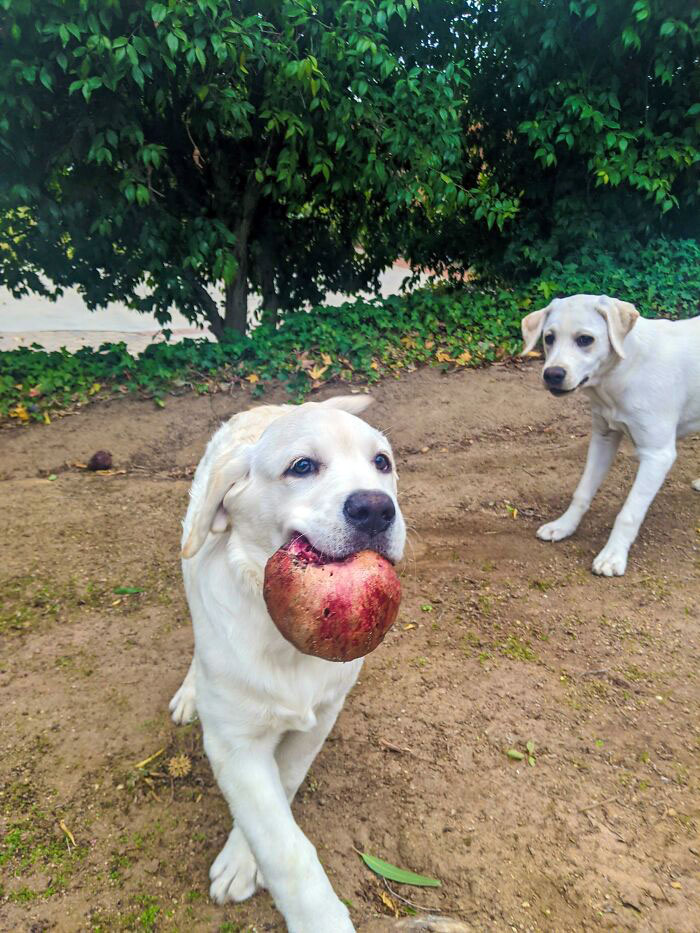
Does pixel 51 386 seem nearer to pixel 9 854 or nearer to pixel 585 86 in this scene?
pixel 9 854

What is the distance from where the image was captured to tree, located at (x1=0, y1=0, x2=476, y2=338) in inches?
210

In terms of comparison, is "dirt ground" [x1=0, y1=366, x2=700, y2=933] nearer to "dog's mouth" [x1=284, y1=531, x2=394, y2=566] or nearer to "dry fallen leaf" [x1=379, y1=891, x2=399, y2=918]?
"dry fallen leaf" [x1=379, y1=891, x2=399, y2=918]

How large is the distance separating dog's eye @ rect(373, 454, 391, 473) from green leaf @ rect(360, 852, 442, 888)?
4.54ft

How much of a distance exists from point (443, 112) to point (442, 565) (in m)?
4.68

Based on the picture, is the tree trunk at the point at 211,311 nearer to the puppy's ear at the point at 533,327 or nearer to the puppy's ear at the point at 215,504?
the puppy's ear at the point at 533,327

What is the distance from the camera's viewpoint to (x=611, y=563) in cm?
426

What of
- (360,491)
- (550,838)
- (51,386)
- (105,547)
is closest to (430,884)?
(550,838)

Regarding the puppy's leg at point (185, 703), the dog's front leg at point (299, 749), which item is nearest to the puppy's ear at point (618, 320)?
the dog's front leg at point (299, 749)

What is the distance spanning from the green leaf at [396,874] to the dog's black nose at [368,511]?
129 cm

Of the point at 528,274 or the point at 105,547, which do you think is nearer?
the point at 105,547

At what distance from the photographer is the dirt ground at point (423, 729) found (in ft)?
7.43

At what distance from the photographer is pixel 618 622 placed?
377 cm

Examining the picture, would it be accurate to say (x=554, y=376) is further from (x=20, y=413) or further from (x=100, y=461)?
(x=20, y=413)

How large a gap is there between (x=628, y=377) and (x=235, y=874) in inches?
143
